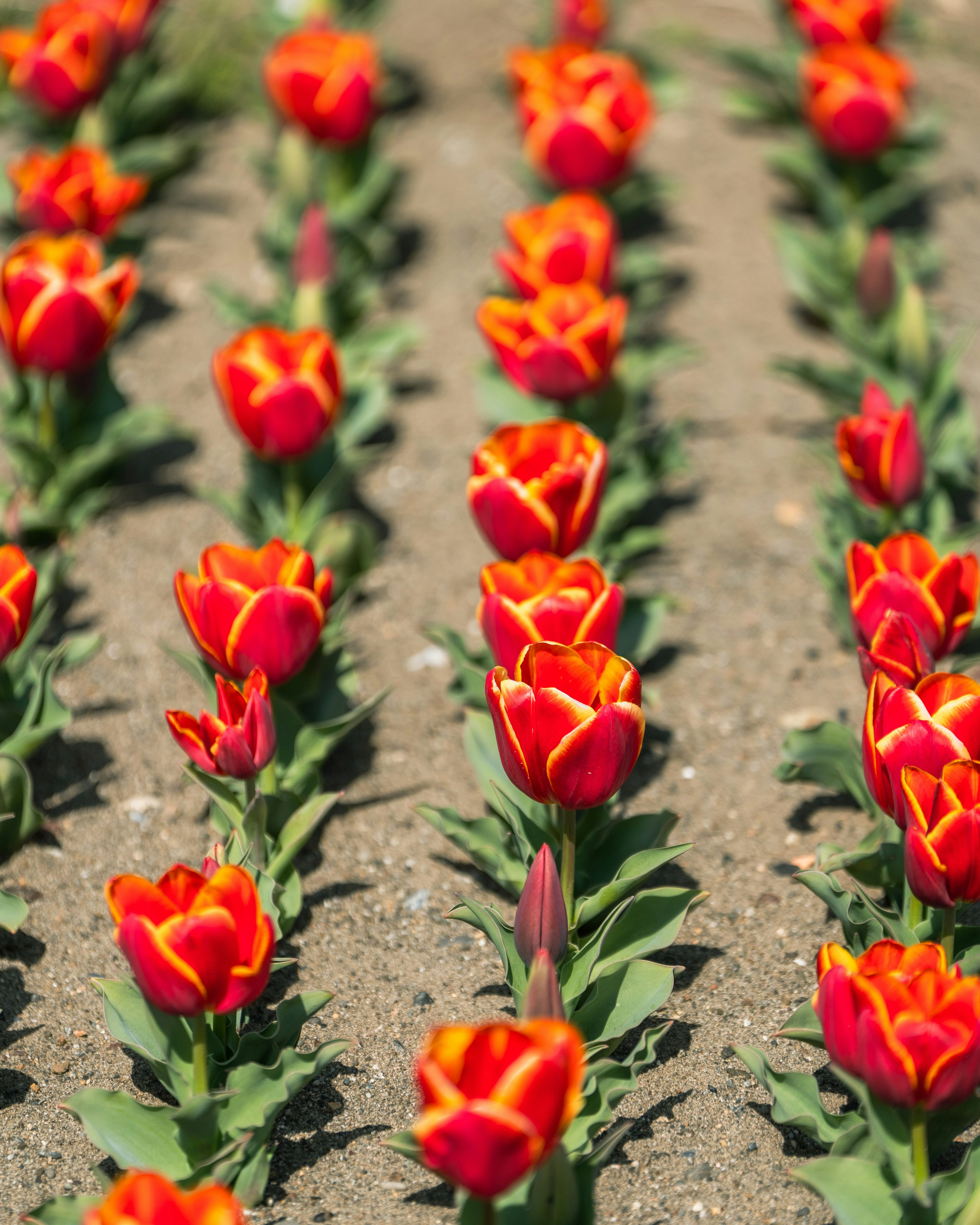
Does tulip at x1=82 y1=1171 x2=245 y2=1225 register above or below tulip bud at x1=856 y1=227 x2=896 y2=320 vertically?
above

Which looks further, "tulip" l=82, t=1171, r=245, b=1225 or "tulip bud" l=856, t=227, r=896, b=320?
"tulip bud" l=856, t=227, r=896, b=320

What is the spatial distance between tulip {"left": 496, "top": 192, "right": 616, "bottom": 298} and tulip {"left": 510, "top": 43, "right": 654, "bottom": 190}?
0.54 metres

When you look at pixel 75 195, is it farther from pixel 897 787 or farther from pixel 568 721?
pixel 897 787

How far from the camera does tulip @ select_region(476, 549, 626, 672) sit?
7.61 ft

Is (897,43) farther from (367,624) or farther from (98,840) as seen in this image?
(98,840)

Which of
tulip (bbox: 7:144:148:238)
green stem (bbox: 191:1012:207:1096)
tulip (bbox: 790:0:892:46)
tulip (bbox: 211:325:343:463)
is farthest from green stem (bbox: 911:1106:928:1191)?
tulip (bbox: 790:0:892:46)

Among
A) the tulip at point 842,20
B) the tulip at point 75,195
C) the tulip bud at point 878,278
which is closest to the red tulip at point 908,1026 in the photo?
the tulip bud at point 878,278

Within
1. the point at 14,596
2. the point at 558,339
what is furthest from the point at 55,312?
the point at 558,339

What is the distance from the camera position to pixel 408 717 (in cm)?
322

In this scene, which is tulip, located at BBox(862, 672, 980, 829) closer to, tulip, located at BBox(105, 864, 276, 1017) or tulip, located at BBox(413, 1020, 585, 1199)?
tulip, located at BBox(413, 1020, 585, 1199)

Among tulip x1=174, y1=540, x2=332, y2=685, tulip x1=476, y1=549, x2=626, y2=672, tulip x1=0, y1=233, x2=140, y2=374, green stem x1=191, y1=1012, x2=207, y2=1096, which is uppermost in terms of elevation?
tulip x1=476, y1=549, x2=626, y2=672

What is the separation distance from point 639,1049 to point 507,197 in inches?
146

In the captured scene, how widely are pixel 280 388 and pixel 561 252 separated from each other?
944mm

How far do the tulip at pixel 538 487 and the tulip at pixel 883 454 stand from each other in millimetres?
604
